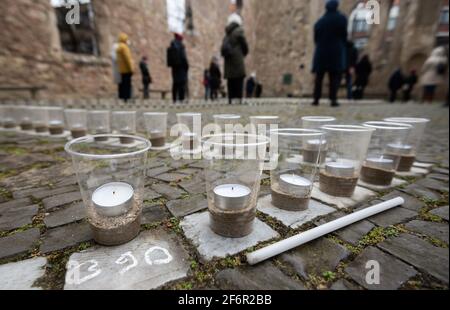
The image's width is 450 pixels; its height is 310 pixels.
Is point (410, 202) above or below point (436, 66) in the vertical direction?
below

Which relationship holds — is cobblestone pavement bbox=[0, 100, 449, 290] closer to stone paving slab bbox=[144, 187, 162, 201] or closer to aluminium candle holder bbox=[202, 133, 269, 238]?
stone paving slab bbox=[144, 187, 162, 201]

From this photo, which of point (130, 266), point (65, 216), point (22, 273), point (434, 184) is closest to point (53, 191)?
point (65, 216)

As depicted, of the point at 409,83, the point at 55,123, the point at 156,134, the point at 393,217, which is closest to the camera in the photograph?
the point at 393,217

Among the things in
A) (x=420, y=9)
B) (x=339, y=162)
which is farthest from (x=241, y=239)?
(x=420, y=9)

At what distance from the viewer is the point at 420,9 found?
15258 mm

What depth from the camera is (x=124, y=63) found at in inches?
273

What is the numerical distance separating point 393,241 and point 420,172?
5.25 feet

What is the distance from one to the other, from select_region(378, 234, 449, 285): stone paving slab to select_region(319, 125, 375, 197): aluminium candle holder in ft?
1.66

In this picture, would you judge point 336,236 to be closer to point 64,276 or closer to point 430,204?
point 430,204

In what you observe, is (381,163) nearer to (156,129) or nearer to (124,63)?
(156,129)

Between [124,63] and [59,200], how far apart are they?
250 inches

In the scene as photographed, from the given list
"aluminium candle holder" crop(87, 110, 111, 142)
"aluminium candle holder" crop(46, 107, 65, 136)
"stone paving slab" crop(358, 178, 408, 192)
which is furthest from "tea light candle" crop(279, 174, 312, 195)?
"aluminium candle holder" crop(46, 107, 65, 136)

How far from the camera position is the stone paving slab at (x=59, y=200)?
62.4 inches

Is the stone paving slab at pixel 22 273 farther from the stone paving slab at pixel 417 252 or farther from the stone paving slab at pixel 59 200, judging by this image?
the stone paving slab at pixel 417 252
